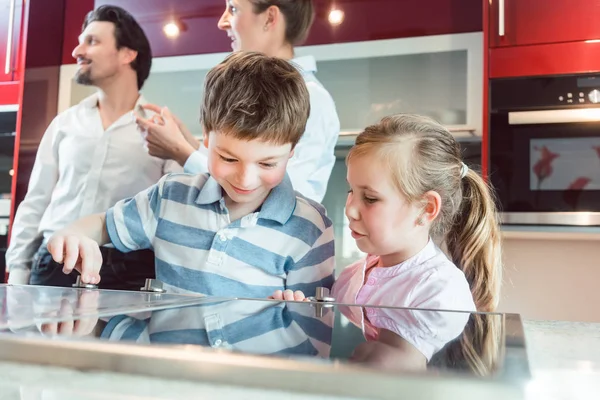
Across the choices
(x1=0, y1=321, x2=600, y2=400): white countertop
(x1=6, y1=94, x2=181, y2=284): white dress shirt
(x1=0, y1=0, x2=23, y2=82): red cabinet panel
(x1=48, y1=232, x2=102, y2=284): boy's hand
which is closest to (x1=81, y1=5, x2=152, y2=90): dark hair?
(x1=6, y1=94, x2=181, y2=284): white dress shirt

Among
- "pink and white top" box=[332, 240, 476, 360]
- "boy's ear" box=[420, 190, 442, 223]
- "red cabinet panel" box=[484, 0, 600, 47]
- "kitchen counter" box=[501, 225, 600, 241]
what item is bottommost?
"pink and white top" box=[332, 240, 476, 360]

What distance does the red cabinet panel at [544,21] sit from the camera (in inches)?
60.4

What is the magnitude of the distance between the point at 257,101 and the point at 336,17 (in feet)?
1.86

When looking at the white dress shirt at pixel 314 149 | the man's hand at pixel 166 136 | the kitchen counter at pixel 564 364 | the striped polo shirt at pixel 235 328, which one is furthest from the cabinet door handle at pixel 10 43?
the kitchen counter at pixel 564 364

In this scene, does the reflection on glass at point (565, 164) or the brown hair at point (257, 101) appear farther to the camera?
the reflection on glass at point (565, 164)

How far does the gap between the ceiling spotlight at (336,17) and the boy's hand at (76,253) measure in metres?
0.99

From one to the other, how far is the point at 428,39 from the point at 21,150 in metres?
1.33

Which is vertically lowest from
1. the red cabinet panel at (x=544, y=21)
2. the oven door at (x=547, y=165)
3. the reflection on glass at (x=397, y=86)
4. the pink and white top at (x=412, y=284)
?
the pink and white top at (x=412, y=284)

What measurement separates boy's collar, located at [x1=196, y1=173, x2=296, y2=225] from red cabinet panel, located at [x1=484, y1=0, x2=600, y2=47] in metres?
0.73

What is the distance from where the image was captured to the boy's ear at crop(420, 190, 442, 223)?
117cm

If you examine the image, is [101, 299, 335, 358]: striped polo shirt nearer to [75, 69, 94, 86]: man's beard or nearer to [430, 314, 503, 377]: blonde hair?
[430, 314, 503, 377]: blonde hair

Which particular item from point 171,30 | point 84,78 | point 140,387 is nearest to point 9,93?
point 84,78

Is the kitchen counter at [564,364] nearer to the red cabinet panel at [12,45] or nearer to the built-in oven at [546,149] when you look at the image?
the built-in oven at [546,149]

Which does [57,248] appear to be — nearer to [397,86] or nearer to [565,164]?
[397,86]
